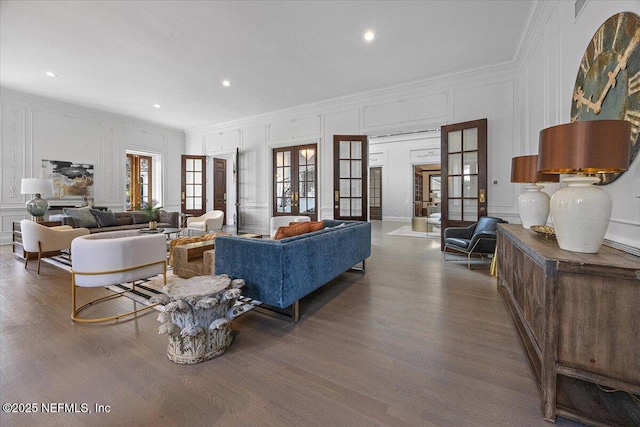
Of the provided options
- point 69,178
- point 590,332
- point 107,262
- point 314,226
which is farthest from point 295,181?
point 590,332

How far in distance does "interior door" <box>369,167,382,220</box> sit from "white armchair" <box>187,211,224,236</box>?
22.6 feet

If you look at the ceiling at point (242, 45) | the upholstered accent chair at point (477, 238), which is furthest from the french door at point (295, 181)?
the upholstered accent chair at point (477, 238)

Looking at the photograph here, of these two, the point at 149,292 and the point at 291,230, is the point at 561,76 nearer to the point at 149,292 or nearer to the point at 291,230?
the point at 291,230

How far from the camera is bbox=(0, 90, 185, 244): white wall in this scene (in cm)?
575

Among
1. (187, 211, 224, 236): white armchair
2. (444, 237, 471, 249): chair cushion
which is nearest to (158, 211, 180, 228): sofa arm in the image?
(187, 211, 224, 236): white armchair

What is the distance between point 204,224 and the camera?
6352 millimetres

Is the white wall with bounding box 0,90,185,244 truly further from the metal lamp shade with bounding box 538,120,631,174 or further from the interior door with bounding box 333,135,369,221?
the metal lamp shade with bounding box 538,120,631,174

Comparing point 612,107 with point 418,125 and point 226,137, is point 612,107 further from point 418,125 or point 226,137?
point 226,137

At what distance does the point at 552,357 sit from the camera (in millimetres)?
1334

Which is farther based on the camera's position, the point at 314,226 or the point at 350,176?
the point at 350,176

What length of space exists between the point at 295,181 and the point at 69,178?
5.55 metres

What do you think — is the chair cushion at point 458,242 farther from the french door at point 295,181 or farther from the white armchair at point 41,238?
the white armchair at point 41,238

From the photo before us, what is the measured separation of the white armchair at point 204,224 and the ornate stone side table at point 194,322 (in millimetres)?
4807

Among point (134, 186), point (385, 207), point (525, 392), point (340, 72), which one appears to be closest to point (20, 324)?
point (525, 392)
